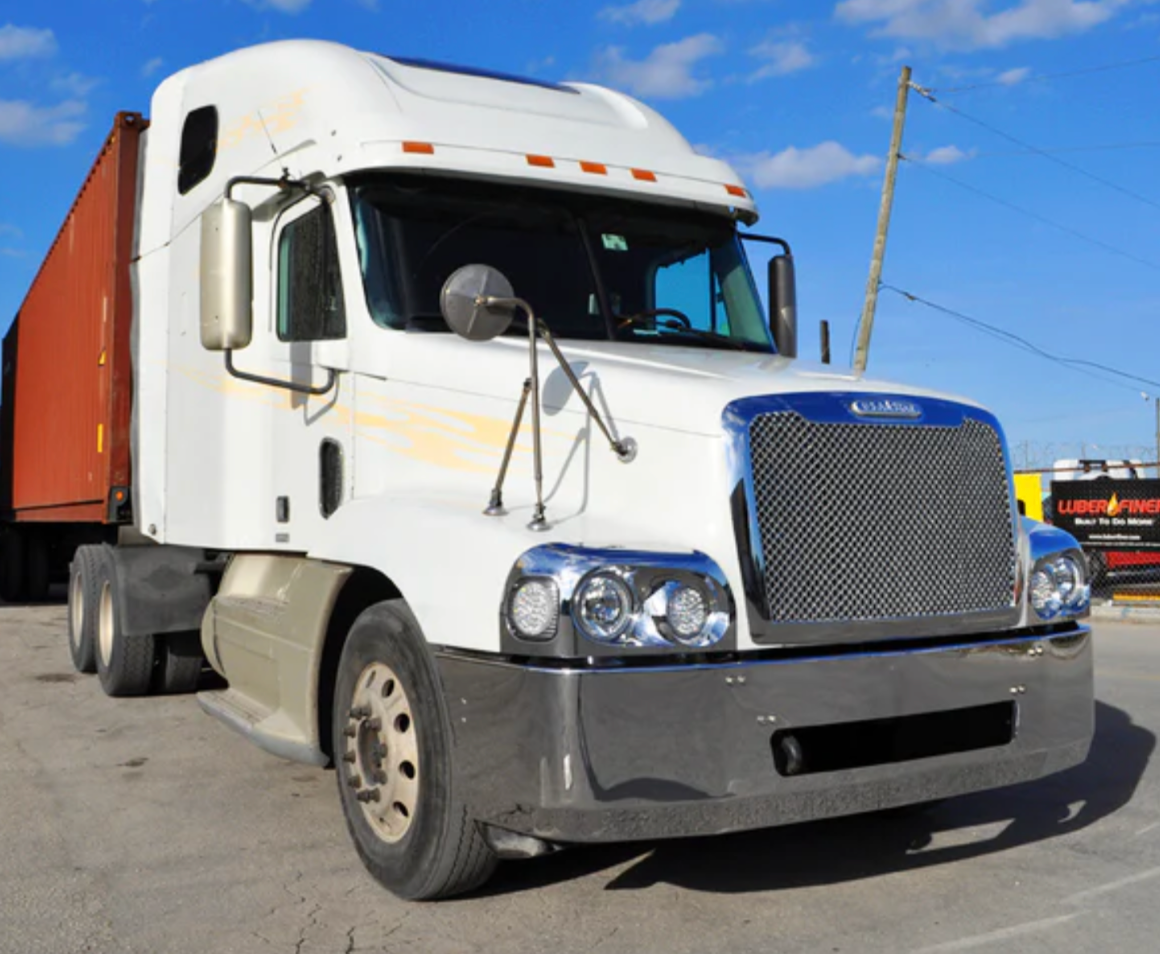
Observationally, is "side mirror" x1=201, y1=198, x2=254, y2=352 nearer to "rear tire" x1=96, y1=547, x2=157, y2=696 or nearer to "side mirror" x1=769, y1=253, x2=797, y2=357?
"side mirror" x1=769, y1=253, x2=797, y2=357

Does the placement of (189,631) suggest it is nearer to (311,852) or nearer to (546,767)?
(311,852)

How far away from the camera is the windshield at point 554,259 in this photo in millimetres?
5289

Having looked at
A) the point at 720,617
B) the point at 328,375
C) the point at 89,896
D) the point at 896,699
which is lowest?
the point at 89,896

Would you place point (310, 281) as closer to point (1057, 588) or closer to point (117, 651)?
point (1057, 588)

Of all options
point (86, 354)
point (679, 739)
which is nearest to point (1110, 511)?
point (86, 354)

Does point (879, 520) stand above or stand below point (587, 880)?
above

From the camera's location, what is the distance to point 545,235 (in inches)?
220

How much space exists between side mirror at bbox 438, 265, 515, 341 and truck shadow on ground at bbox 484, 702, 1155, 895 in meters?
1.96

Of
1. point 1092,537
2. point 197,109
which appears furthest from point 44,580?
point 1092,537

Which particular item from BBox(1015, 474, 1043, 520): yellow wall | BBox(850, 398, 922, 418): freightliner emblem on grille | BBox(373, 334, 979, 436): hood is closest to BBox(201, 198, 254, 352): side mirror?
BBox(373, 334, 979, 436): hood

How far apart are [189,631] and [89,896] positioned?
4.00 metres

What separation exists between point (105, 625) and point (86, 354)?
75.3 inches

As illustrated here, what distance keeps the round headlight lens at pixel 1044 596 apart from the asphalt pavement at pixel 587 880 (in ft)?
3.09

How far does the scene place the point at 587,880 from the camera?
4.57m
